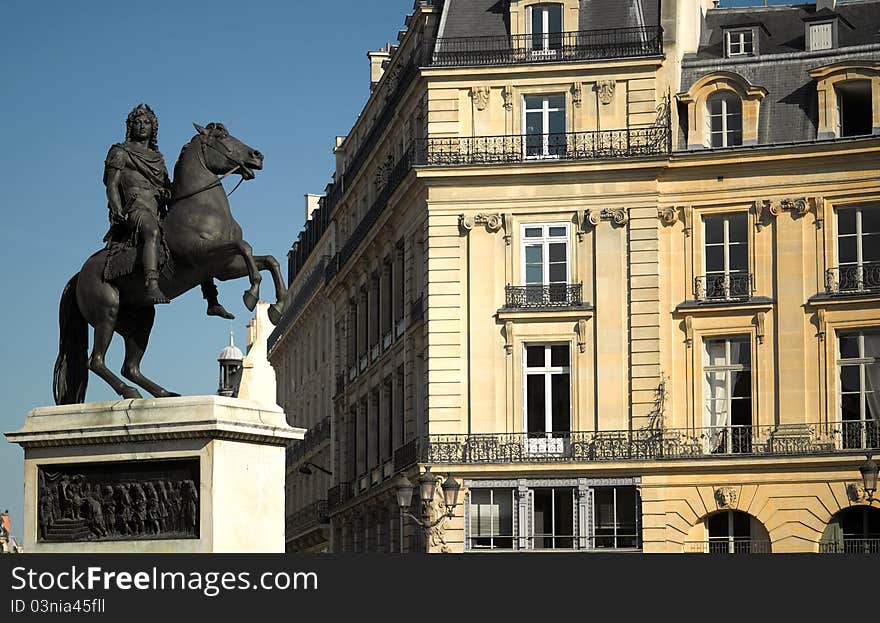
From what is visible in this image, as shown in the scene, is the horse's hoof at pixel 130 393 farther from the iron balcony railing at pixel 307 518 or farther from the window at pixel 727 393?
the iron balcony railing at pixel 307 518

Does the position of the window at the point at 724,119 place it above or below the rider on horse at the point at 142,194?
above

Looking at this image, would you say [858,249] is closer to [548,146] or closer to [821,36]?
[821,36]

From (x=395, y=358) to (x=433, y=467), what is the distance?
27.5 feet

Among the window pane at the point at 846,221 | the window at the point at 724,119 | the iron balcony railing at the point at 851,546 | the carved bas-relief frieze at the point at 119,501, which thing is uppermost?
the window at the point at 724,119

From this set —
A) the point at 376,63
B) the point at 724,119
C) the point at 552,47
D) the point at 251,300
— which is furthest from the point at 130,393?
the point at 376,63

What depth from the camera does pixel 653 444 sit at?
1997 inches

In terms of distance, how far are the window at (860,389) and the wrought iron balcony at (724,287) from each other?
3.00m

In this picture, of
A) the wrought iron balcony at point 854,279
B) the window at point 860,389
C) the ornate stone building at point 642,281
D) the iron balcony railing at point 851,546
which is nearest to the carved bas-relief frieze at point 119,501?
the ornate stone building at point 642,281

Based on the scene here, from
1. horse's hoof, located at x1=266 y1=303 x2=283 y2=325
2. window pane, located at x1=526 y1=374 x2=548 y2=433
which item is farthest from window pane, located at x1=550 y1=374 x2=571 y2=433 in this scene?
horse's hoof, located at x1=266 y1=303 x2=283 y2=325

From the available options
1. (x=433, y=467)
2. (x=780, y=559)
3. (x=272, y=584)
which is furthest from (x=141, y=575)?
(x=433, y=467)

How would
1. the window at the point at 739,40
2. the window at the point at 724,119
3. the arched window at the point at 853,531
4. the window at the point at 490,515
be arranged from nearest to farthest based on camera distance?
the arched window at the point at 853,531 < the window at the point at 490,515 < the window at the point at 724,119 < the window at the point at 739,40

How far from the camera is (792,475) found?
5028cm

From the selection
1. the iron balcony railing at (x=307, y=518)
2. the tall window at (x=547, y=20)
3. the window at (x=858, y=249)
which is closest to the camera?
the window at (x=858, y=249)

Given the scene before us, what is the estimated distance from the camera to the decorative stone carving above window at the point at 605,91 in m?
52.2
